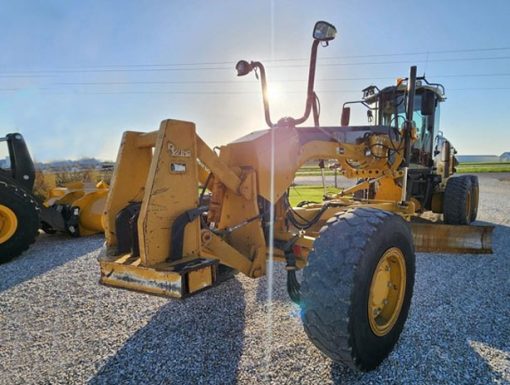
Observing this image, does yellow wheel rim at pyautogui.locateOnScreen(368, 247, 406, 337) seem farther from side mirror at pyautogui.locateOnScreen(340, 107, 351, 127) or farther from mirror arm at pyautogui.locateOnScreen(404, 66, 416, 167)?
side mirror at pyautogui.locateOnScreen(340, 107, 351, 127)

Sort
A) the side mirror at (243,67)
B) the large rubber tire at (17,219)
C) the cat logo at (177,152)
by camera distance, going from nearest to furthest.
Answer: the cat logo at (177,152), the side mirror at (243,67), the large rubber tire at (17,219)

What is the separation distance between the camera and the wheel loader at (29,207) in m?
5.86

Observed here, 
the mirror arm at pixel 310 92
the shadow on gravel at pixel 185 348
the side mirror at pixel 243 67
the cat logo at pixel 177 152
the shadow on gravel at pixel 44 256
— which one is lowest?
the shadow on gravel at pixel 44 256

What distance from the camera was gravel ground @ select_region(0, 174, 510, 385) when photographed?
8.67 ft

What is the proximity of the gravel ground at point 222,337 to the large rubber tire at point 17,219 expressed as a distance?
1120mm

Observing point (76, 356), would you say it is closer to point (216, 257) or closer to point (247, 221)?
point (216, 257)

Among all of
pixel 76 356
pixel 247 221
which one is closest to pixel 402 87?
pixel 247 221

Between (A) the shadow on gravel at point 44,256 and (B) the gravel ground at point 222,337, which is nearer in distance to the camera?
(B) the gravel ground at point 222,337

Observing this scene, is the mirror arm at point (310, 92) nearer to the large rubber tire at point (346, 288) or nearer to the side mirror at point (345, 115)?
the large rubber tire at point (346, 288)

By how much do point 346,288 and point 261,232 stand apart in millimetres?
1215

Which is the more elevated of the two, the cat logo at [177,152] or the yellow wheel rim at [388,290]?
the cat logo at [177,152]

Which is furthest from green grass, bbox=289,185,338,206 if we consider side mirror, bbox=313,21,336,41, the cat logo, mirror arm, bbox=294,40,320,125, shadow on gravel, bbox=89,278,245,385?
the cat logo

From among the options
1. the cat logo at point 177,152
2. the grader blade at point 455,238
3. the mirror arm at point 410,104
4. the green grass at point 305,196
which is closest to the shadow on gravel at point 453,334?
the grader blade at point 455,238

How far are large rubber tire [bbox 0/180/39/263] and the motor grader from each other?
360 centimetres
